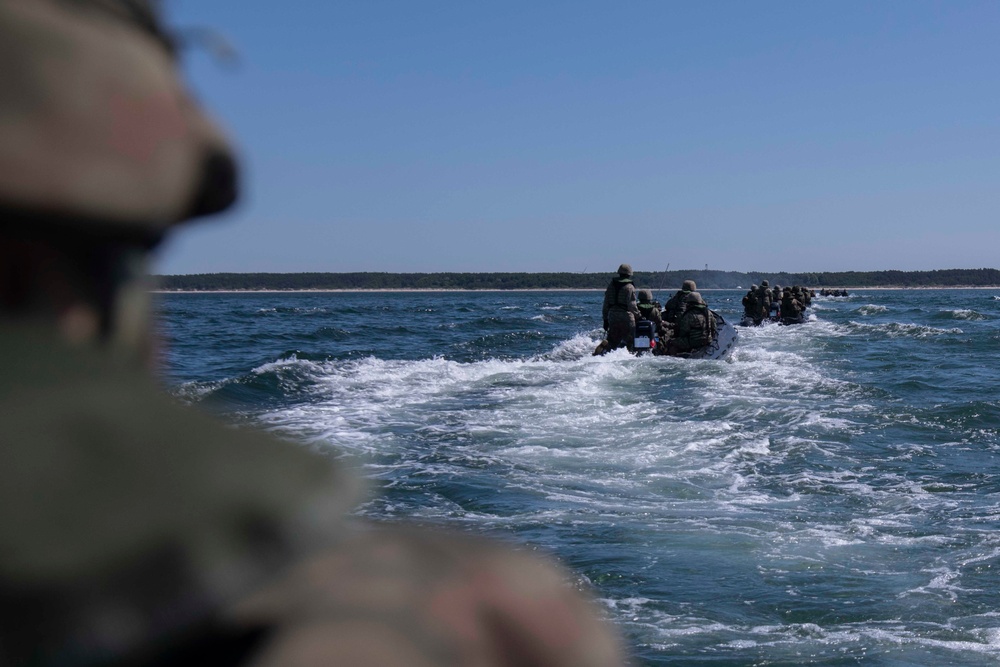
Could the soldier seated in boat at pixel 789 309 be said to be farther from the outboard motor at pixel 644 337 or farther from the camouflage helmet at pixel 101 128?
the camouflage helmet at pixel 101 128

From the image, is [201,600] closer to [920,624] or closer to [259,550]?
[259,550]

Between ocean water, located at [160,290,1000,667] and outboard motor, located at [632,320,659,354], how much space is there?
0.50m

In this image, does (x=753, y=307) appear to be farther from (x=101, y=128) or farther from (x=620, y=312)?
(x=101, y=128)

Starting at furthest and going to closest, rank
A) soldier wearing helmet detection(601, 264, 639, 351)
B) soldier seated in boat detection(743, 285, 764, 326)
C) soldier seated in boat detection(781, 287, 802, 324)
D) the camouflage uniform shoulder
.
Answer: soldier seated in boat detection(781, 287, 802, 324), soldier seated in boat detection(743, 285, 764, 326), soldier wearing helmet detection(601, 264, 639, 351), the camouflage uniform shoulder

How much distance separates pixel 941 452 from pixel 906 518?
3696 mm

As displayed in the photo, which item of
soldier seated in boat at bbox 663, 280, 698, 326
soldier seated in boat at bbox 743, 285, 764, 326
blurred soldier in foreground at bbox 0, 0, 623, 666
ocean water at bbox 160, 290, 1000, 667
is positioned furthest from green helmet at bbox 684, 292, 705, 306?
blurred soldier in foreground at bbox 0, 0, 623, 666

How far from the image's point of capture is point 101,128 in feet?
1.89

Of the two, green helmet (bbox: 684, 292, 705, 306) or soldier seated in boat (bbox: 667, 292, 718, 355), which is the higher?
green helmet (bbox: 684, 292, 705, 306)

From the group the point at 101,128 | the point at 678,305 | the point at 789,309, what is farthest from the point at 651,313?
the point at 101,128

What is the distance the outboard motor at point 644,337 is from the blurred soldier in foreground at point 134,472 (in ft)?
66.6

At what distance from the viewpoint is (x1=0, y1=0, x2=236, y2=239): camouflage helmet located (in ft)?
1.76

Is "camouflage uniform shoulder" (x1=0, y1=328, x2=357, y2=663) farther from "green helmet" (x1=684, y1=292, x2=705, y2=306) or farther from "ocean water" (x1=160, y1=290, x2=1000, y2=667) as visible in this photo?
"green helmet" (x1=684, y1=292, x2=705, y2=306)

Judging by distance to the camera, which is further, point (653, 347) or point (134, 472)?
point (653, 347)

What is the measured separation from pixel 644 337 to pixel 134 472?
20.7 m
